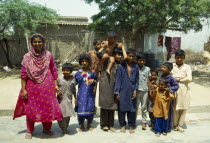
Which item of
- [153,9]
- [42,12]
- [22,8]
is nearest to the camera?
[153,9]

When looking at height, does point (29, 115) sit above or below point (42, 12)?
below

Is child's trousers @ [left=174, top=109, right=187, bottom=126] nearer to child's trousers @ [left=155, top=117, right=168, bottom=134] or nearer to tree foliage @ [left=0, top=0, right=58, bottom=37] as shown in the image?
child's trousers @ [left=155, top=117, right=168, bottom=134]

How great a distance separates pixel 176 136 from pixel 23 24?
999cm

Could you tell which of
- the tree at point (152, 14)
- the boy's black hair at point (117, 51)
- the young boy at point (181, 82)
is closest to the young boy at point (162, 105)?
the young boy at point (181, 82)

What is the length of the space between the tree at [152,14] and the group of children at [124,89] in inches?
242

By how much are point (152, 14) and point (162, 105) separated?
22.3 ft

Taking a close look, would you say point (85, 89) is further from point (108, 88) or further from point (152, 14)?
point (152, 14)

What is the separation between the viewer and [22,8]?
1164 cm

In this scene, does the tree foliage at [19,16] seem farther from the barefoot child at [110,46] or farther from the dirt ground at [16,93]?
the barefoot child at [110,46]

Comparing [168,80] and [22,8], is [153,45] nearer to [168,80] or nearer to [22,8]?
[22,8]

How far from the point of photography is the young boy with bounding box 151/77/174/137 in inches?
162

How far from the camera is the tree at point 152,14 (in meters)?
9.93

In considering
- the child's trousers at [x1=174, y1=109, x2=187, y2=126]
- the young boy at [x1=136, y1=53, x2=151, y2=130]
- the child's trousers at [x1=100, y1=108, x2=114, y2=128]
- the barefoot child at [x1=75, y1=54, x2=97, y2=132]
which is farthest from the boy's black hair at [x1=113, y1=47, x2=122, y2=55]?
the child's trousers at [x1=174, y1=109, x2=187, y2=126]

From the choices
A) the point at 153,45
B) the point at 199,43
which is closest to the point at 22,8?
the point at 153,45
